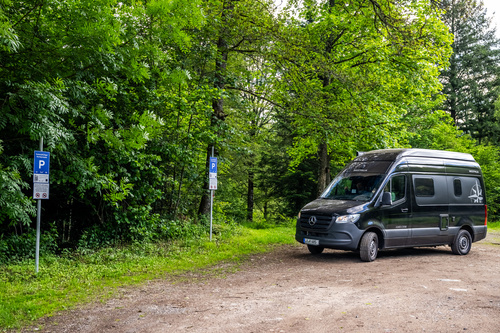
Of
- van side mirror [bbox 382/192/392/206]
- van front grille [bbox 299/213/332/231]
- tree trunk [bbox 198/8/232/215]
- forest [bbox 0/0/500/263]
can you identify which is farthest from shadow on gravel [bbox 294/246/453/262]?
tree trunk [bbox 198/8/232/215]

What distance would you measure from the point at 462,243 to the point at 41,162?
1128 cm

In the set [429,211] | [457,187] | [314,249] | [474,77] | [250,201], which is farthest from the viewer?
[474,77]

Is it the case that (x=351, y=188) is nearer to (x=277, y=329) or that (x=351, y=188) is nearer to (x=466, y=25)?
(x=277, y=329)

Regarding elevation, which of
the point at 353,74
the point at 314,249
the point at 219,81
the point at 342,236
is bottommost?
the point at 314,249

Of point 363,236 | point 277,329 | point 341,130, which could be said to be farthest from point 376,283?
point 341,130

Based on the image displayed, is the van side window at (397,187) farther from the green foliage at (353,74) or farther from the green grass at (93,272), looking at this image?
the green grass at (93,272)

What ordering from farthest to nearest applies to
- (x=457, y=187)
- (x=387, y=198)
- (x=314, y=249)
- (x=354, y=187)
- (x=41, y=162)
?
(x=457, y=187) < (x=314, y=249) < (x=354, y=187) < (x=387, y=198) < (x=41, y=162)

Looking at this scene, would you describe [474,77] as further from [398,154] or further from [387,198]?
[387,198]

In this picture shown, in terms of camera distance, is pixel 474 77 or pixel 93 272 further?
pixel 474 77

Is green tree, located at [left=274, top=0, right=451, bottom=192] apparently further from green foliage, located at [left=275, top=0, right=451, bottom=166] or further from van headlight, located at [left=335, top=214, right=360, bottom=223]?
van headlight, located at [left=335, top=214, right=360, bottom=223]

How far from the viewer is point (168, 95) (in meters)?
11.8

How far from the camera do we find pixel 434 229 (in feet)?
38.9

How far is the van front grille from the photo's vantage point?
34.7ft

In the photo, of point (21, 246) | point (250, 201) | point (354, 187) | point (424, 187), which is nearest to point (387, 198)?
point (354, 187)
